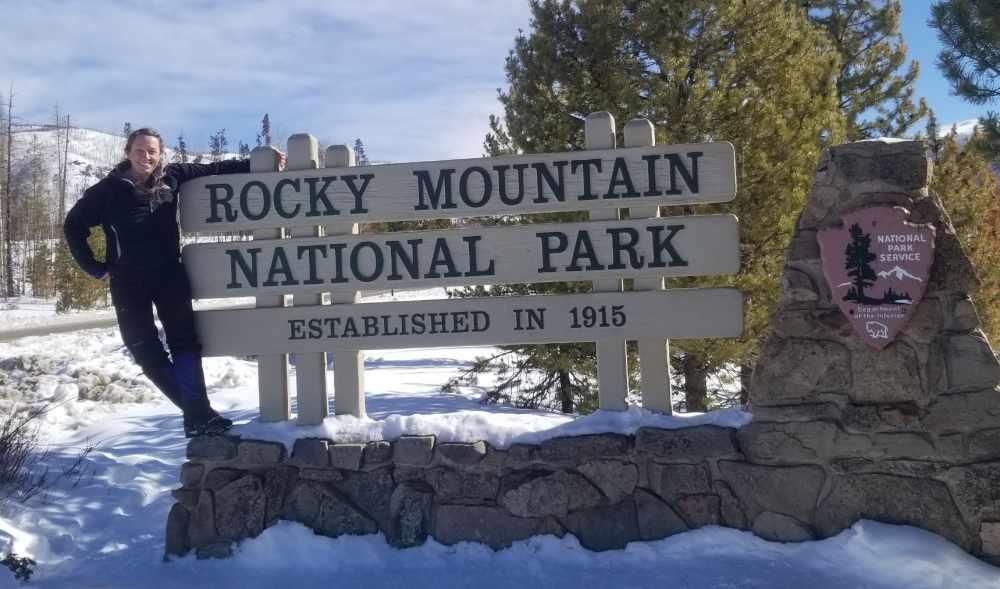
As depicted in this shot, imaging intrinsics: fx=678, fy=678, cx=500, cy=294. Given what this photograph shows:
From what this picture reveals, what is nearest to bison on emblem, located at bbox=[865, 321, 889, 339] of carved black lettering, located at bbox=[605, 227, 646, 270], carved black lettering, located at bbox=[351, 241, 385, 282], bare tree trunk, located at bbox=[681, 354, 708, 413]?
carved black lettering, located at bbox=[605, 227, 646, 270]

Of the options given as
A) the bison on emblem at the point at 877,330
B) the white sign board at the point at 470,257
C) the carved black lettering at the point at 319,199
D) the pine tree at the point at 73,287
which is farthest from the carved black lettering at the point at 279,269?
the pine tree at the point at 73,287

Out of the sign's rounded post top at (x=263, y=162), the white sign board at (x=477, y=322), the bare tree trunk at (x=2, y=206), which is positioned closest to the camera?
the white sign board at (x=477, y=322)

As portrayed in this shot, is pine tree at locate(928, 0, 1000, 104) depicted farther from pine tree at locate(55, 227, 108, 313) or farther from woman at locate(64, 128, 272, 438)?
pine tree at locate(55, 227, 108, 313)

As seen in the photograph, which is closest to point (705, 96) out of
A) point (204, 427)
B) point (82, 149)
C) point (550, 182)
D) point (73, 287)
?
point (550, 182)

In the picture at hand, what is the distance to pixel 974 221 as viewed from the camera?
9766mm

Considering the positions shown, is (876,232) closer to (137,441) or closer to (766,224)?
(766,224)

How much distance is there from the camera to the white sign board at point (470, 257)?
3686 mm

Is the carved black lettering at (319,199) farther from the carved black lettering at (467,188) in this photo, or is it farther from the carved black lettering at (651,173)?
the carved black lettering at (651,173)

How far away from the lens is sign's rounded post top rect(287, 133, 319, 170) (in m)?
4.00

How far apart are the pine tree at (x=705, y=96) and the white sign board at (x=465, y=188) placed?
212 centimetres

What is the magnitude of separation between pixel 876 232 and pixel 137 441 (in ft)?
17.6

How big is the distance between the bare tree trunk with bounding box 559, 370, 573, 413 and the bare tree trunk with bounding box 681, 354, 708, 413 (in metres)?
1.19

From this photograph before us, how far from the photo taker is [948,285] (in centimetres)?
323

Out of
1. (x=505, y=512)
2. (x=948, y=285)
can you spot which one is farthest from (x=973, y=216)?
(x=505, y=512)
